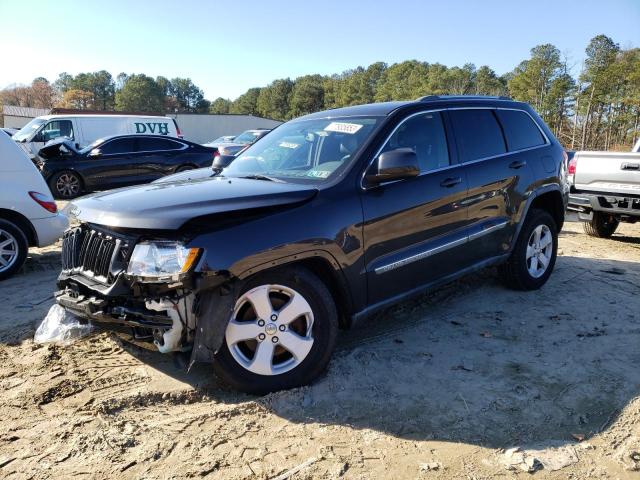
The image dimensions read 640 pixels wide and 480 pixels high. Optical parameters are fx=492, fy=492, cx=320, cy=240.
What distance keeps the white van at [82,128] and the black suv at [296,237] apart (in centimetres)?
1272

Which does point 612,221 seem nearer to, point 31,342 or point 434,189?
point 434,189

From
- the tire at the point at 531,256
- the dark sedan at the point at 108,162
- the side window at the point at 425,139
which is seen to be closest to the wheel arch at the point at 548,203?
the tire at the point at 531,256

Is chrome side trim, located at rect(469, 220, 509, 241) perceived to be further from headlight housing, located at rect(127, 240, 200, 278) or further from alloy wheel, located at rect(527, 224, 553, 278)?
headlight housing, located at rect(127, 240, 200, 278)

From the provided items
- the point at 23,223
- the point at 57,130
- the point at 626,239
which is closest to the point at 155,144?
the point at 57,130

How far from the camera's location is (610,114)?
1642 inches

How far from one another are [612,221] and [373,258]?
20.6 ft

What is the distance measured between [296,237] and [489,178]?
7.09 ft

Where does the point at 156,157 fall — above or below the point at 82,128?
below

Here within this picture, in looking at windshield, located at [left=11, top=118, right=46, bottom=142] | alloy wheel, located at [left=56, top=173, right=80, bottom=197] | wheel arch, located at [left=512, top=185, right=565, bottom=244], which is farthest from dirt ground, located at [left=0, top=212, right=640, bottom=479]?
windshield, located at [left=11, top=118, right=46, bottom=142]

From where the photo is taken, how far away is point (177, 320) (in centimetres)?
263

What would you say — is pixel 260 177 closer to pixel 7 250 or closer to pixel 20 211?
pixel 20 211

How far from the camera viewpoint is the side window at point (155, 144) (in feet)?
41.1

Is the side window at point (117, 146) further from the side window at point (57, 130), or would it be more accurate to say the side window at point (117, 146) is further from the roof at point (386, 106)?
the roof at point (386, 106)

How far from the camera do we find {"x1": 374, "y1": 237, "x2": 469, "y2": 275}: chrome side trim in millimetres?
3324
